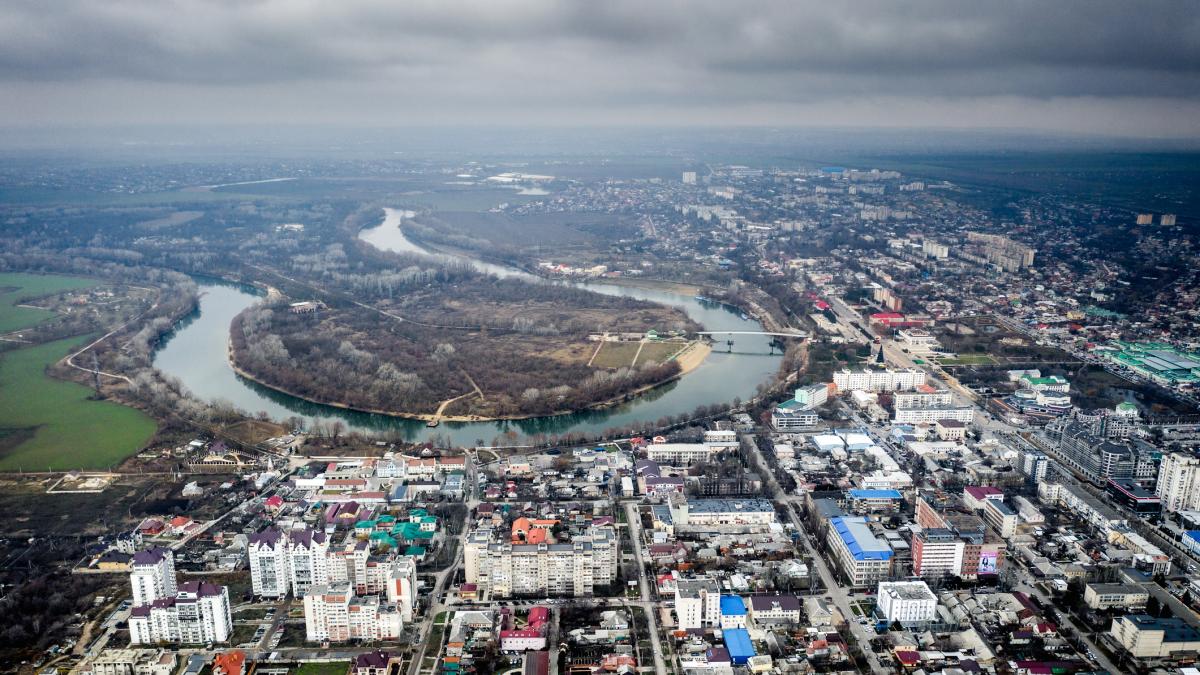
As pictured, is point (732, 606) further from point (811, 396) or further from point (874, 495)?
point (811, 396)

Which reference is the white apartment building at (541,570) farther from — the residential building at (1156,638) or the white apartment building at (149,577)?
the residential building at (1156,638)

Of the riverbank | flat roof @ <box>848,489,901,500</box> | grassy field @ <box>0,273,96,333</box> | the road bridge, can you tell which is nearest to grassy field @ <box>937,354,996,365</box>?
the road bridge

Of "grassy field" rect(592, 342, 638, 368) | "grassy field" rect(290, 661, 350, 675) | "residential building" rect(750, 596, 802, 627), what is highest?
"grassy field" rect(592, 342, 638, 368)

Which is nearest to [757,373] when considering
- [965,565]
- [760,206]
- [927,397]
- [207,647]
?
[927,397]

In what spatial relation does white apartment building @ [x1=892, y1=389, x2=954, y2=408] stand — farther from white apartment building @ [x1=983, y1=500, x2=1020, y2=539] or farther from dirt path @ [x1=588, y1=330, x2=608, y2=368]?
dirt path @ [x1=588, y1=330, x2=608, y2=368]

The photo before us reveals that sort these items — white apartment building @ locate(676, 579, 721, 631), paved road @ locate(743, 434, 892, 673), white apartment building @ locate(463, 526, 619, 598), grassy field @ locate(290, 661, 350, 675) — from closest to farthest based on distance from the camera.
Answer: grassy field @ locate(290, 661, 350, 675), paved road @ locate(743, 434, 892, 673), white apartment building @ locate(676, 579, 721, 631), white apartment building @ locate(463, 526, 619, 598)

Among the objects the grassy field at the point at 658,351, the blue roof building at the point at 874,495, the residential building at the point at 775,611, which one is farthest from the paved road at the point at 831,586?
the grassy field at the point at 658,351

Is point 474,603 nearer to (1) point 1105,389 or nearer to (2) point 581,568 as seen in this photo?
(2) point 581,568
